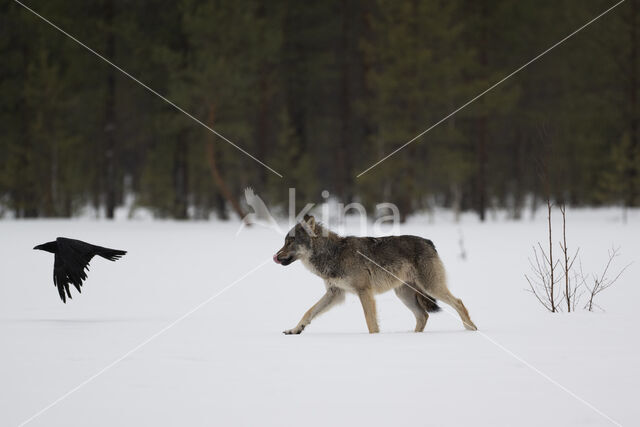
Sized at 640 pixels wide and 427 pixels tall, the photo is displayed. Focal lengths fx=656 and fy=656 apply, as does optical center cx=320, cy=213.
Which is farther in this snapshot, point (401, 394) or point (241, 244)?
point (241, 244)

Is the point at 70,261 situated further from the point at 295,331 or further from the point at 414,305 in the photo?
the point at 414,305

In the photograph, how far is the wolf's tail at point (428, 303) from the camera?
855cm

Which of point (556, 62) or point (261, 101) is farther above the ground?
point (556, 62)

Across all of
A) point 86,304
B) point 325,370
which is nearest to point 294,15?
point 86,304

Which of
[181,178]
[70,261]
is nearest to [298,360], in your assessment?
[70,261]

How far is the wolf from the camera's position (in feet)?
27.0

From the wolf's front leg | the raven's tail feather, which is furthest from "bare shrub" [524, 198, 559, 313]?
the raven's tail feather

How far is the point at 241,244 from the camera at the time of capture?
23.2 metres

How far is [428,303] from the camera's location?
28.1 feet

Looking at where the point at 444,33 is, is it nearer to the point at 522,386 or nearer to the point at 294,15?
the point at 294,15

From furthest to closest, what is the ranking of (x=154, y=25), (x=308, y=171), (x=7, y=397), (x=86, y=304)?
(x=308, y=171)
(x=154, y=25)
(x=86, y=304)
(x=7, y=397)

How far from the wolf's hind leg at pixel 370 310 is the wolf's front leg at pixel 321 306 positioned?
0.30 metres

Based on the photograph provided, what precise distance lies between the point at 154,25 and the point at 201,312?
28.5 meters

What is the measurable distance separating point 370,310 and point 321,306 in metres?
0.61
